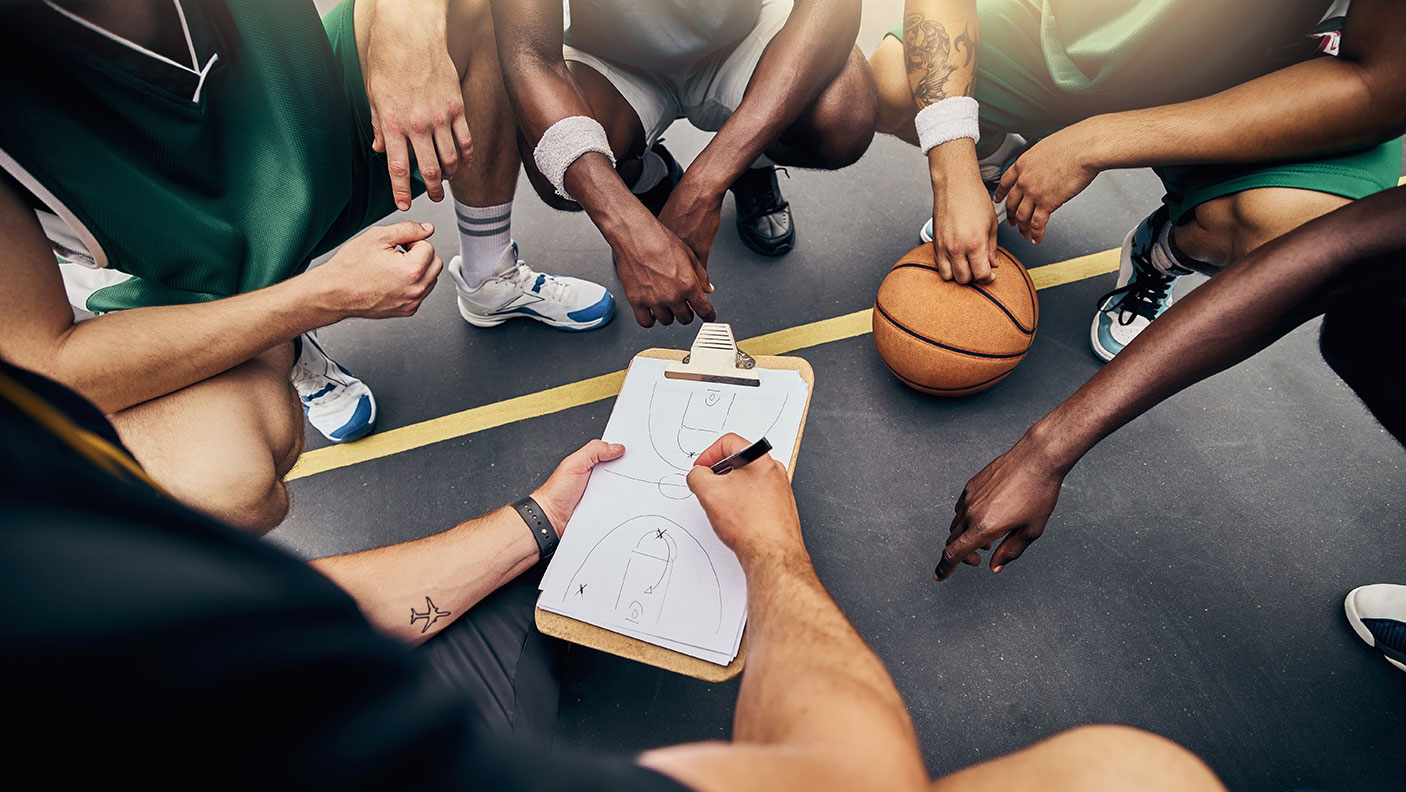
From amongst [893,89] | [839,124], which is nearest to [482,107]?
[839,124]

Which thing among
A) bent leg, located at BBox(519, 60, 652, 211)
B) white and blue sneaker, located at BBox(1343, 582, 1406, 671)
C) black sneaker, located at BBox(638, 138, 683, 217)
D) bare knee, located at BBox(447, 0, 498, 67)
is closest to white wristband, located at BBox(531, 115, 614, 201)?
bent leg, located at BBox(519, 60, 652, 211)

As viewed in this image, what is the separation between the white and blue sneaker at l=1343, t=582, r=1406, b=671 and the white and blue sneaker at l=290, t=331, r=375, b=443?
2836 mm

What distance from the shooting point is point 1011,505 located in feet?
4.41

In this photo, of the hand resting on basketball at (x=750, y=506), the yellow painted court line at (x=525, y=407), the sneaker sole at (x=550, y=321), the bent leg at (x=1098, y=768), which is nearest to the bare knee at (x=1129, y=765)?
the bent leg at (x=1098, y=768)

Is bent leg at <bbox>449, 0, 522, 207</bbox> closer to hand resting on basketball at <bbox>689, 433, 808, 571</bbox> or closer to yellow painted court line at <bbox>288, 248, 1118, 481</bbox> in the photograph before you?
yellow painted court line at <bbox>288, 248, 1118, 481</bbox>

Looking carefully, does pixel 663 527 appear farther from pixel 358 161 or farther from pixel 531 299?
pixel 358 161

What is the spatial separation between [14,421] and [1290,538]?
8.30ft

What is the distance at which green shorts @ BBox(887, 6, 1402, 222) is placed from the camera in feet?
5.09

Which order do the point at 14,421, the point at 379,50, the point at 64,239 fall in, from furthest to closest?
the point at 379,50, the point at 64,239, the point at 14,421

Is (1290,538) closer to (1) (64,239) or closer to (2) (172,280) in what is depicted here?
(2) (172,280)

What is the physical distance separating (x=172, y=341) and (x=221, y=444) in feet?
0.82

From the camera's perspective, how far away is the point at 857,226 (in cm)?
255

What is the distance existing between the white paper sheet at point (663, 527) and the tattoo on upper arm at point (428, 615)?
0.79 feet

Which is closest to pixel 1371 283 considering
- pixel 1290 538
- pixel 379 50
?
pixel 1290 538
